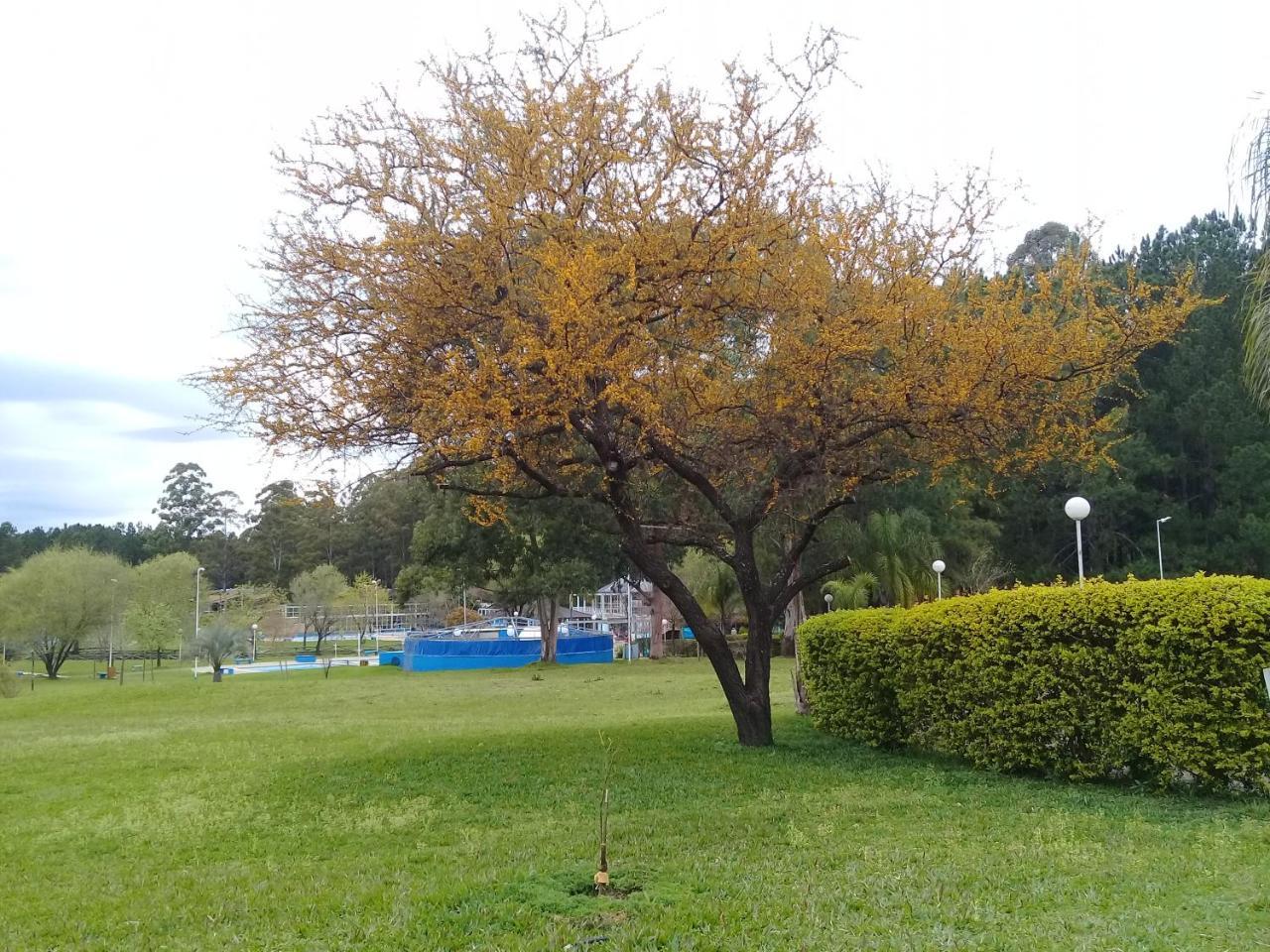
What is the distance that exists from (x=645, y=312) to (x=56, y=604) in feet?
141

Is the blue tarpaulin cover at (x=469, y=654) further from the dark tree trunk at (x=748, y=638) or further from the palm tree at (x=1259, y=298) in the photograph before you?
the palm tree at (x=1259, y=298)

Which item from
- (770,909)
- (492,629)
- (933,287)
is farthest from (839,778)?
(492,629)

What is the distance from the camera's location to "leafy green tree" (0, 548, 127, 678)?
139 feet

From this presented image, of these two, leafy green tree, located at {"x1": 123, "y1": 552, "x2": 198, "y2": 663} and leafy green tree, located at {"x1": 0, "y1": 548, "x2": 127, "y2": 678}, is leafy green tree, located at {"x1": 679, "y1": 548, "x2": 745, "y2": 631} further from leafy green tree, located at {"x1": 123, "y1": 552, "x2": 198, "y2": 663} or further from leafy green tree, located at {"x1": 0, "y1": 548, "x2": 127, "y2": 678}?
leafy green tree, located at {"x1": 0, "y1": 548, "x2": 127, "y2": 678}

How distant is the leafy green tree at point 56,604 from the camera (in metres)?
42.5

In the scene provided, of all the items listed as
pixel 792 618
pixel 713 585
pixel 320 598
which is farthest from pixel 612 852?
pixel 320 598

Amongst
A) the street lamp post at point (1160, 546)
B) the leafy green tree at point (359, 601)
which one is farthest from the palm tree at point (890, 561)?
the leafy green tree at point (359, 601)

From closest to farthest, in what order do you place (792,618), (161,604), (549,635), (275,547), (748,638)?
(748,638) < (792,618) < (549,635) < (161,604) < (275,547)

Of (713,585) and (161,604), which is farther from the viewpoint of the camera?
(161,604)

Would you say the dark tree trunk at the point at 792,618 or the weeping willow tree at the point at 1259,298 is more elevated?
the weeping willow tree at the point at 1259,298

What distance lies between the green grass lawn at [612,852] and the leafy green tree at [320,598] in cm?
4533

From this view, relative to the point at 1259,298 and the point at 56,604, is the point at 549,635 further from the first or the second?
the point at 1259,298

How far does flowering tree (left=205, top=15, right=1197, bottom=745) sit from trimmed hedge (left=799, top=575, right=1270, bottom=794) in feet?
7.03

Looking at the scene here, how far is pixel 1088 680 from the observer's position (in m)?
7.51
